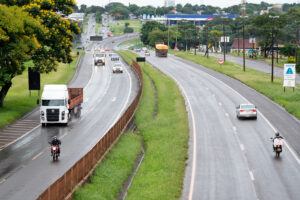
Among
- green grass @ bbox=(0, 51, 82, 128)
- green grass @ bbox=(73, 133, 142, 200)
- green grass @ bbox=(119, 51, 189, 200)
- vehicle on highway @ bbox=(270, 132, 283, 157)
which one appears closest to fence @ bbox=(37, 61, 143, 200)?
green grass @ bbox=(73, 133, 142, 200)

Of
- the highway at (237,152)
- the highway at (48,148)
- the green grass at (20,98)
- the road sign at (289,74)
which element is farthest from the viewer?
the road sign at (289,74)

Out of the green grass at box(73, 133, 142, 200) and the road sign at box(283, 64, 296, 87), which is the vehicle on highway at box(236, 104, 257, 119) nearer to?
the green grass at box(73, 133, 142, 200)

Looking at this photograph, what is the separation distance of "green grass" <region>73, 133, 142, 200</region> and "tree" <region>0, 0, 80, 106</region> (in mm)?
16677

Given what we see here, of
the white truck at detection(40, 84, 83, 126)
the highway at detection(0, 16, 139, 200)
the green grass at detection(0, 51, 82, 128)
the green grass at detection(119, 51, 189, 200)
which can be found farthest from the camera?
the green grass at detection(0, 51, 82, 128)

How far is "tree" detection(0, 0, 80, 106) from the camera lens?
151 feet

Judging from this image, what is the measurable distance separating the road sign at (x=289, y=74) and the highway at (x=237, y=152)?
3.41 m

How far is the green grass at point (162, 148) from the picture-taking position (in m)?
24.2

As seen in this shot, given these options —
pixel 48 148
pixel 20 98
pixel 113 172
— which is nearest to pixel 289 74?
pixel 20 98

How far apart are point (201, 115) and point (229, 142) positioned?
458 inches

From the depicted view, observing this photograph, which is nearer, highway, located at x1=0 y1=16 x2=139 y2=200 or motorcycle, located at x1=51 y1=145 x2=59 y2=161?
highway, located at x1=0 y1=16 x2=139 y2=200

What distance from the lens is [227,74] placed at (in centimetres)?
8294

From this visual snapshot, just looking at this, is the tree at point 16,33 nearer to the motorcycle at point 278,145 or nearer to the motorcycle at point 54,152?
the motorcycle at point 54,152

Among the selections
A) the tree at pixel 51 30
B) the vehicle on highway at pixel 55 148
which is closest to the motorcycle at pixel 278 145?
the vehicle on highway at pixel 55 148

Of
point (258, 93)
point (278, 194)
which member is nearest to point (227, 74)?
point (258, 93)
